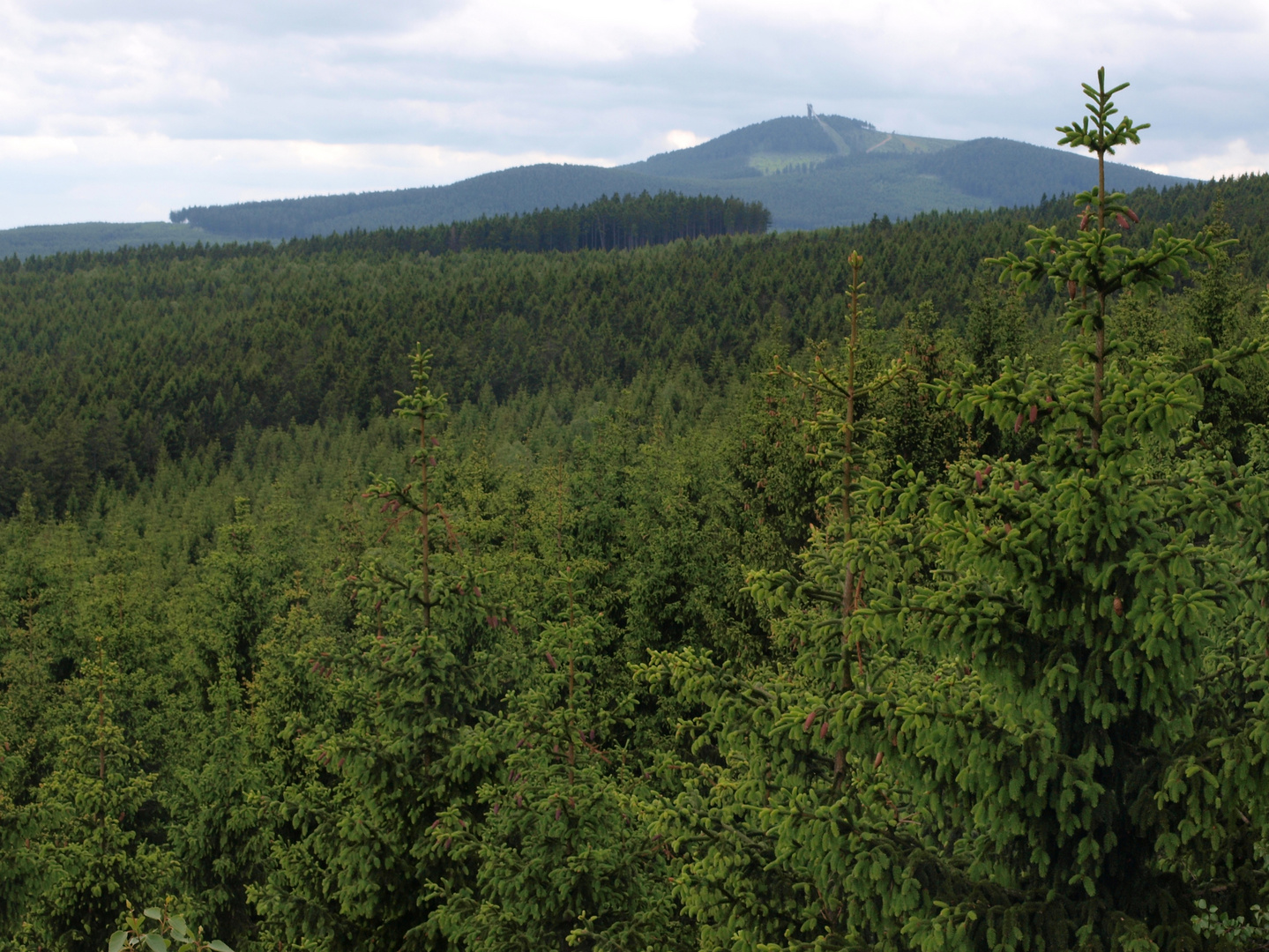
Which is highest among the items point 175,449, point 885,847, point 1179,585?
point 1179,585

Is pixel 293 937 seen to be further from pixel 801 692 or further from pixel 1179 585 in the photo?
pixel 1179 585

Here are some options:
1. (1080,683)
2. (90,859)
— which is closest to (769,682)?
(1080,683)

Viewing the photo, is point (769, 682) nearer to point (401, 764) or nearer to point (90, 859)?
point (401, 764)

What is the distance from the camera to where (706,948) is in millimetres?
8250

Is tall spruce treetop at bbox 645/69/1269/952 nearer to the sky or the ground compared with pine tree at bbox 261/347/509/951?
nearer to the sky

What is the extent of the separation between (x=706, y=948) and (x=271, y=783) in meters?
14.5

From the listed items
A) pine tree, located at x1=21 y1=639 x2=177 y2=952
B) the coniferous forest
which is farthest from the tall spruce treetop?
pine tree, located at x1=21 y1=639 x2=177 y2=952

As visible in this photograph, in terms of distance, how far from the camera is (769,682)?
9.91 m

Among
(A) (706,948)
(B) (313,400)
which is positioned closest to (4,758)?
(A) (706,948)

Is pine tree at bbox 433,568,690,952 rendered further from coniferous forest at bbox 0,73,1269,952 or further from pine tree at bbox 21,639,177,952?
pine tree at bbox 21,639,177,952

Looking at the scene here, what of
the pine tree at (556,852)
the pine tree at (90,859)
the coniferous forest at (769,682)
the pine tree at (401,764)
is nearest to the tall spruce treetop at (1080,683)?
the coniferous forest at (769,682)

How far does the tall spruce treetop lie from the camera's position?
5688mm

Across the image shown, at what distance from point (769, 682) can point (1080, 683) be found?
13.9ft

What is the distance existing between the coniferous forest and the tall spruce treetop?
30mm
